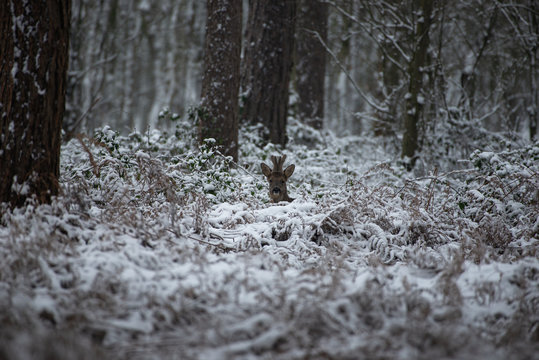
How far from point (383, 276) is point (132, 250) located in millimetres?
2024

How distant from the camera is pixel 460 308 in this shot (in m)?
3.04

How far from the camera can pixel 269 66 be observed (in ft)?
34.0

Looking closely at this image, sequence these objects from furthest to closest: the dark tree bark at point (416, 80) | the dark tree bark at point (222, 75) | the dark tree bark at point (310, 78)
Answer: the dark tree bark at point (310, 78), the dark tree bark at point (416, 80), the dark tree bark at point (222, 75)

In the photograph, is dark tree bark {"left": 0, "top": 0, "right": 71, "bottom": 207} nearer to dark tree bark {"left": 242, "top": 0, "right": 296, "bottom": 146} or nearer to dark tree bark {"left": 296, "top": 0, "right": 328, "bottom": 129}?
dark tree bark {"left": 242, "top": 0, "right": 296, "bottom": 146}

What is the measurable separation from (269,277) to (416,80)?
703 cm

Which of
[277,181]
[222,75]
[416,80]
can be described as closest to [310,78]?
[416,80]

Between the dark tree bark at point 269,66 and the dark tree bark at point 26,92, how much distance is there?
6505 mm

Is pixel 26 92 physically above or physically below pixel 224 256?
above

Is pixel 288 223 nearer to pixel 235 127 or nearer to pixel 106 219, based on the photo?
pixel 106 219

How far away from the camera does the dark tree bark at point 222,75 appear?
333 inches

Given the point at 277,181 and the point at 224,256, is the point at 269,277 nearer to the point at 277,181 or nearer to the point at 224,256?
the point at 224,256

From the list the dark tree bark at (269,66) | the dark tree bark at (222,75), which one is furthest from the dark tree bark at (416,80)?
the dark tree bark at (222,75)

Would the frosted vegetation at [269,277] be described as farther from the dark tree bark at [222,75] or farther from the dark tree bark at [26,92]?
the dark tree bark at [222,75]

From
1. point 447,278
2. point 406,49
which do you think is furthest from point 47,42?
point 406,49
